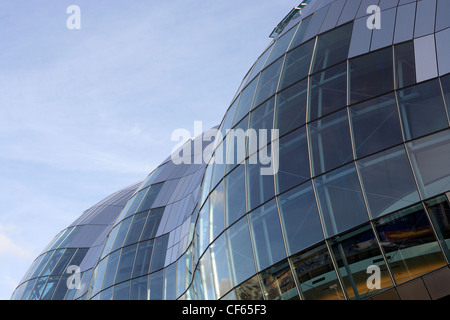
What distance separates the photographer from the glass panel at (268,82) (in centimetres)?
2100

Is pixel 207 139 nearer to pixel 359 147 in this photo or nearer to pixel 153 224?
pixel 153 224

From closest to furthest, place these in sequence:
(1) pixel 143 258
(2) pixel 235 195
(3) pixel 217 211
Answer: (2) pixel 235 195, (3) pixel 217 211, (1) pixel 143 258

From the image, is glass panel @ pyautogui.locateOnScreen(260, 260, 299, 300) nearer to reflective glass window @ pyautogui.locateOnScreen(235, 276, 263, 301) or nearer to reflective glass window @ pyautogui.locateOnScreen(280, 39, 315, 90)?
reflective glass window @ pyautogui.locateOnScreen(235, 276, 263, 301)

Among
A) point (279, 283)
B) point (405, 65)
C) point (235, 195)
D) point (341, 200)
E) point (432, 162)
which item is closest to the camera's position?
point (432, 162)

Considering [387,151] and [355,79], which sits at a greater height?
[355,79]

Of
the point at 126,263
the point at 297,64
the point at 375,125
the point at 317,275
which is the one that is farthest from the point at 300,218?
the point at 126,263

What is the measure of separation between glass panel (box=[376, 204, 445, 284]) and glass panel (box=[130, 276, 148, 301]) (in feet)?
62.8

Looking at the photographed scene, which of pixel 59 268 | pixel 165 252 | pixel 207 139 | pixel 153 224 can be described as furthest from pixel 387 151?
pixel 59 268

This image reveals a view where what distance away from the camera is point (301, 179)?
16.8 m

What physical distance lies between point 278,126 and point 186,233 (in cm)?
1243

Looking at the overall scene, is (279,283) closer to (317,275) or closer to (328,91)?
(317,275)

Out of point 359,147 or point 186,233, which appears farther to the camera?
point 186,233

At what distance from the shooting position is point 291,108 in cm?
1895

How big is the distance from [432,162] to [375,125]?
7.31ft
